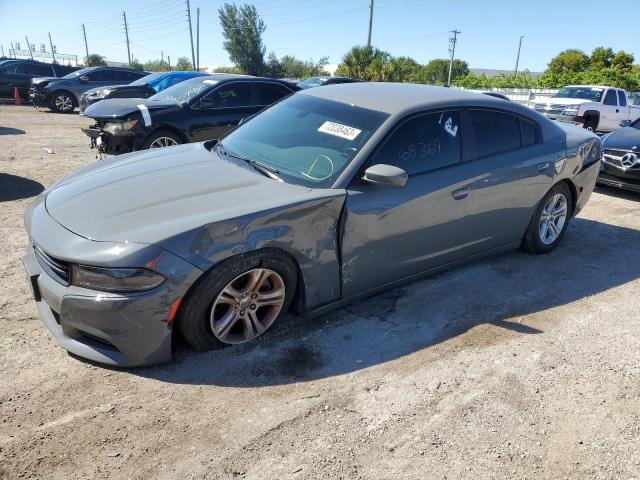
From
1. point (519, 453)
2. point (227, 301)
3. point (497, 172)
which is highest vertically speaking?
point (497, 172)

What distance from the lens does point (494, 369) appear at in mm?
3061

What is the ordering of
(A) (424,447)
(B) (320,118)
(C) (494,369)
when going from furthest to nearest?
(B) (320,118) < (C) (494,369) < (A) (424,447)

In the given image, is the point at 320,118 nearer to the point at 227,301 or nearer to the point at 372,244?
the point at 372,244

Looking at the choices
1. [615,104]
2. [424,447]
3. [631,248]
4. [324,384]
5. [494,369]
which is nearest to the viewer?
[424,447]

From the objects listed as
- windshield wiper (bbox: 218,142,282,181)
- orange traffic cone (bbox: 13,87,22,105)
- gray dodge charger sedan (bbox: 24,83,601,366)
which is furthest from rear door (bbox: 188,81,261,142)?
orange traffic cone (bbox: 13,87,22,105)

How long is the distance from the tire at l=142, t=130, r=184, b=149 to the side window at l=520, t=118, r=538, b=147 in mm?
5074

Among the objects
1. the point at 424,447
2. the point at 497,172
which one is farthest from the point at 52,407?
the point at 497,172

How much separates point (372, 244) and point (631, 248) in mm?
3561

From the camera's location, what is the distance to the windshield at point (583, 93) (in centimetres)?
1484

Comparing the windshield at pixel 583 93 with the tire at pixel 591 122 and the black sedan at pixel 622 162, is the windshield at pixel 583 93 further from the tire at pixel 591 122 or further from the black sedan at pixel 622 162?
the black sedan at pixel 622 162

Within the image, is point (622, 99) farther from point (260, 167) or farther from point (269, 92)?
point (260, 167)

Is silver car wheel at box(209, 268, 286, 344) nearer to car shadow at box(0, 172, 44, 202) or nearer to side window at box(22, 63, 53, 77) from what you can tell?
car shadow at box(0, 172, 44, 202)

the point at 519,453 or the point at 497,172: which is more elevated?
the point at 497,172

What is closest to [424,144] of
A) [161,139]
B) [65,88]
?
[161,139]
